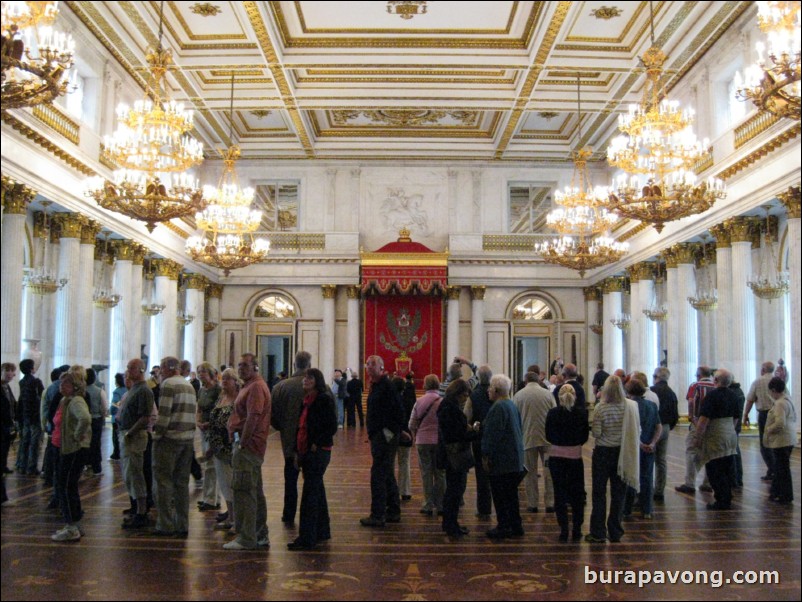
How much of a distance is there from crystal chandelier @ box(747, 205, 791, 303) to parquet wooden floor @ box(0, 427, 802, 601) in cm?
467

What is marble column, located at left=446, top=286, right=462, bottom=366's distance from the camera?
22000 millimetres

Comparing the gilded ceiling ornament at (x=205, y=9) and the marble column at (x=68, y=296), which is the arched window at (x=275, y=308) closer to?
the marble column at (x=68, y=296)

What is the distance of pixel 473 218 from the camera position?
22.5 metres

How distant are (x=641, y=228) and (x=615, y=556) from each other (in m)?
13.9

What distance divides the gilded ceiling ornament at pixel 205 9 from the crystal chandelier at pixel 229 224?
8.08ft

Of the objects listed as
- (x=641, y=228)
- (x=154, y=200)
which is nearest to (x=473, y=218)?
(x=641, y=228)

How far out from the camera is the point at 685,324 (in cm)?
1605

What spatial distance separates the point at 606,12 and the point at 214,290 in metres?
14.1

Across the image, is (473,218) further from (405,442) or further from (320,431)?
(320,431)

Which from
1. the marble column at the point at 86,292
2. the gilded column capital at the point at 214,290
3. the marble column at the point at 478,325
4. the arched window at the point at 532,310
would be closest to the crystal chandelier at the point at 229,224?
the marble column at the point at 86,292

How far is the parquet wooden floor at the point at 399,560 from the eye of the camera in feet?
14.9

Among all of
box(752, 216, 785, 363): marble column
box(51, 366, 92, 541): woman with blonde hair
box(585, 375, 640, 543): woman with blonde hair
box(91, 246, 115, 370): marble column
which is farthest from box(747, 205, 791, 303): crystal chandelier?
box(91, 246, 115, 370): marble column

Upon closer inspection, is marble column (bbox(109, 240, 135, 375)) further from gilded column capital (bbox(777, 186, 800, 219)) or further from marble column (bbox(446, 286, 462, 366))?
gilded column capital (bbox(777, 186, 800, 219))

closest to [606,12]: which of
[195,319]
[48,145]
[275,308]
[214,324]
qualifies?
[48,145]
